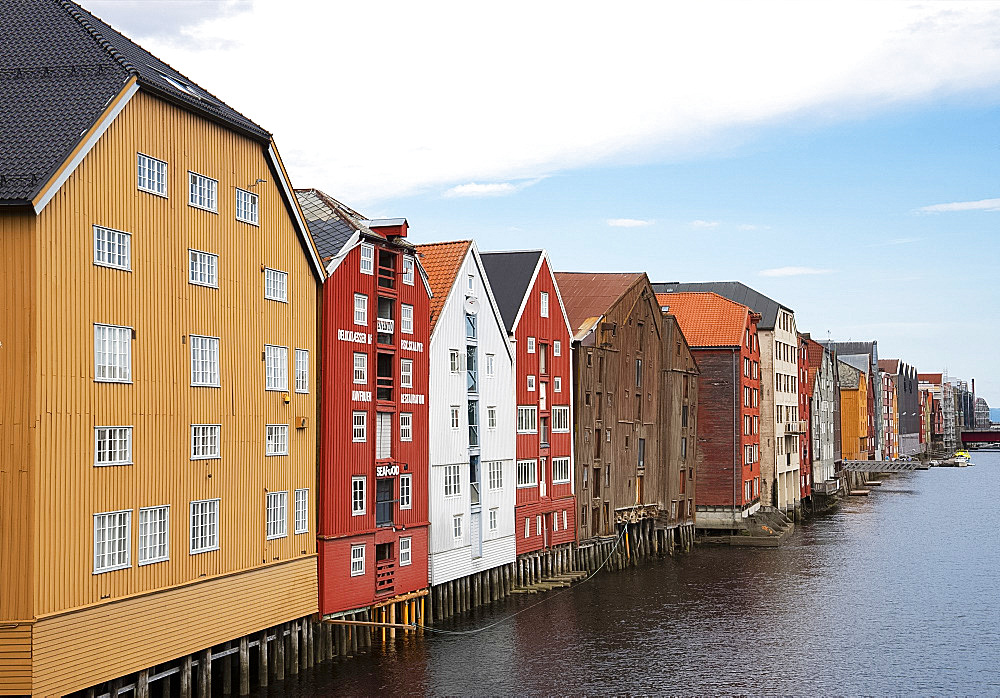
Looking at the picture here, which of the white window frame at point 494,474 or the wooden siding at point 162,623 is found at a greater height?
the white window frame at point 494,474

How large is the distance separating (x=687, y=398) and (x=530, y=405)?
3042 cm

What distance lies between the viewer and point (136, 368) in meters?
32.9

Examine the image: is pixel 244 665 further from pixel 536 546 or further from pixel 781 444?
pixel 781 444

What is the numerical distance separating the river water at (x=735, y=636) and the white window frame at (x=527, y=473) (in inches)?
251

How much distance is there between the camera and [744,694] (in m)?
42.2

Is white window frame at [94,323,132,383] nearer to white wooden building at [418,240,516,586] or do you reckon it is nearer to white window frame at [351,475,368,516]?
white window frame at [351,475,368,516]

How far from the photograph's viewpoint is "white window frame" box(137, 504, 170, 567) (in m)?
33.1

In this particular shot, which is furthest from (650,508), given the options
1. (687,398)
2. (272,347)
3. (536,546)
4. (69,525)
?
(69,525)

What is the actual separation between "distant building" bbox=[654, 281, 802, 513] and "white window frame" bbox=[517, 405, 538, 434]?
151ft

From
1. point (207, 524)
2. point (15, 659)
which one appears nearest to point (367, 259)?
point (207, 524)

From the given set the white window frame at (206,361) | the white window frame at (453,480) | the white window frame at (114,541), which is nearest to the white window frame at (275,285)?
the white window frame at (206,361)

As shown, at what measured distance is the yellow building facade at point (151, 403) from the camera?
1147 inches

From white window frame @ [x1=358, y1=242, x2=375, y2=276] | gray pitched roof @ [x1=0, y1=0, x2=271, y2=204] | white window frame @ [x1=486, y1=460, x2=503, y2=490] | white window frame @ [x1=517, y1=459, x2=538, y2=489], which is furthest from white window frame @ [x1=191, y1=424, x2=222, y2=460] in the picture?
white window frame @ [x1=517, y1=459, x2=538, y2=489]

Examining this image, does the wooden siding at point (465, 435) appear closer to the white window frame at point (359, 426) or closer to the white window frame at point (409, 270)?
the white window frame at point (409, 270)
